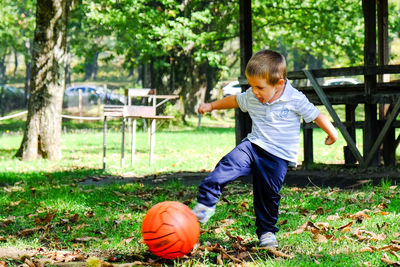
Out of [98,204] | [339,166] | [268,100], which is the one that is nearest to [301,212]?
[268,100]

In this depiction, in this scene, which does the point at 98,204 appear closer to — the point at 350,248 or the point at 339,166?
the point at 350,248

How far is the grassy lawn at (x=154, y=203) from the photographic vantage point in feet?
14.5

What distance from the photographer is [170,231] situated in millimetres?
4129

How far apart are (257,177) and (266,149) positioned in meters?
0.25

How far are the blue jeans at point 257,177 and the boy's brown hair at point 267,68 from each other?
0.61m

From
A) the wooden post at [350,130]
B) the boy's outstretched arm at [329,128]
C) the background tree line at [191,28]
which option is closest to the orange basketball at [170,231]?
the boy's outstretched arm at [329,128]

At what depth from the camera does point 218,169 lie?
180 inches

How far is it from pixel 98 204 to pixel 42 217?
0.97 m

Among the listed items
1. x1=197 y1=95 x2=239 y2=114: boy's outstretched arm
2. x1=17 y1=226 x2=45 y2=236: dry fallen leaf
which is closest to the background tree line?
x1=17 y1=226 x2=45 y2=236: dry fallen leaf

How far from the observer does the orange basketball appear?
163 inches

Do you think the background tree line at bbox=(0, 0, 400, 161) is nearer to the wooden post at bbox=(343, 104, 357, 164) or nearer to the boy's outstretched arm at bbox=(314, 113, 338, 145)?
the wooden post at bbox=(343, 104, 357, 164)

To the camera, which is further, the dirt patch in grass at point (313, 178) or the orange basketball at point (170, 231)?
the dirt patch in grass at point (313, 178)

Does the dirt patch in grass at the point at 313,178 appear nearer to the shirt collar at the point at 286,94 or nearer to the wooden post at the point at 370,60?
the wooden post at the point at 370,60

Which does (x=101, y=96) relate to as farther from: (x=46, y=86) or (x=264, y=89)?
(x=264, y=89)
